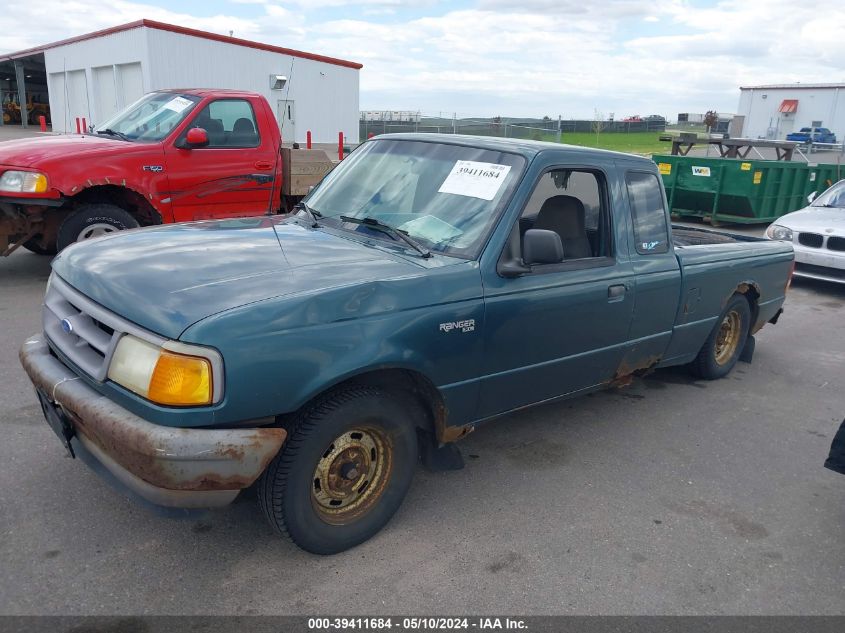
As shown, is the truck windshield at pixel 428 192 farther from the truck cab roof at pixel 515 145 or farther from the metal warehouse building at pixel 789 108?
the metal warehouse building at pixel 789 108

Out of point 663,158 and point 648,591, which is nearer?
point 648,591

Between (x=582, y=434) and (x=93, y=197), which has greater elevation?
(x=93, y=197)

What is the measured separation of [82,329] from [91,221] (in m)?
4.46

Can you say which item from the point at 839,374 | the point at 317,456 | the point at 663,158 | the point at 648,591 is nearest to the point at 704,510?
the point at 648,591

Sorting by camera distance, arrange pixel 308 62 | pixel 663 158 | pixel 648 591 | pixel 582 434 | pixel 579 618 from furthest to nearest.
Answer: pixel 308 62 → pixel 663 158 → pixel 582 434 → pixel 648 591 → pixel 579 618

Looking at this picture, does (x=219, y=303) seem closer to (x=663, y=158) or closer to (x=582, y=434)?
(x=582, y=434)

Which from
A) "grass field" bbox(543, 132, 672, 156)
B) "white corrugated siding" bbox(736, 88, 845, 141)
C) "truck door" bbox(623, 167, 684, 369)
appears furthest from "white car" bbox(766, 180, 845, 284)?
"white corrugated siding" bbox(736, 88, 845, 141)

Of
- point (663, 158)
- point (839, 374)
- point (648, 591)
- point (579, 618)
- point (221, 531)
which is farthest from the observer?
point (663, 158)

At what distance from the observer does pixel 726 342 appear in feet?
18.8

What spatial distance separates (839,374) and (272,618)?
5599mm

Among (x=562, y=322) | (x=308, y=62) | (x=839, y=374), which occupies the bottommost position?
(x=839, y=374)

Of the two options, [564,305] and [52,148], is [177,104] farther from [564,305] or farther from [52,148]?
[564,305]

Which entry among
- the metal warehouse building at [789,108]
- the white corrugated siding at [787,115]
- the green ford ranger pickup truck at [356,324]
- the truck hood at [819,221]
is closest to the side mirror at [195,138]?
the green ford ranger pickup truck at [356,324]

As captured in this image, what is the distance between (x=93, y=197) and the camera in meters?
6.92
